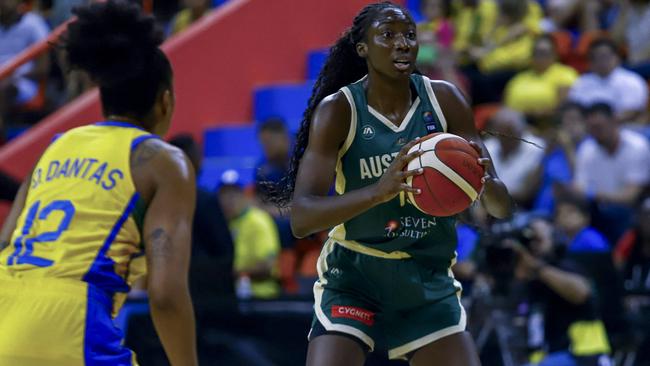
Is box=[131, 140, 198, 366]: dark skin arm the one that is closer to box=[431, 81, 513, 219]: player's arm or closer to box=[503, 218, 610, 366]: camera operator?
box=[431, 81, 513, 219]: player's arm

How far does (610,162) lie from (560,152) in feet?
1.54

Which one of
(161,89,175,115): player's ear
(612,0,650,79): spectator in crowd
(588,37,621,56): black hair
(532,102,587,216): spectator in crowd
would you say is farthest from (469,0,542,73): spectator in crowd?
(161,89,175,115): player's ear

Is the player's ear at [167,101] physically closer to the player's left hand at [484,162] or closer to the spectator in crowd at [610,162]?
the player's left hand at [484,162]

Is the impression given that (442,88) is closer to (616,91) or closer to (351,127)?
(351,127)

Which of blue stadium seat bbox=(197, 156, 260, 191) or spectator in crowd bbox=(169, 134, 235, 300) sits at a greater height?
spectator in crowd bbox=(169, 134, 235, 300)

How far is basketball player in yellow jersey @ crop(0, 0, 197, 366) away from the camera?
12.4 ft

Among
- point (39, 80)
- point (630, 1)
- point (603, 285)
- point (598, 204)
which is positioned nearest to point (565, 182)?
point (598, 204)

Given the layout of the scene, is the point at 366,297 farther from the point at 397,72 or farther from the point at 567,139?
the point at 567,139

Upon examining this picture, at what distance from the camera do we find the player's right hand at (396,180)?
157 inches

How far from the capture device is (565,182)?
30.7 ft

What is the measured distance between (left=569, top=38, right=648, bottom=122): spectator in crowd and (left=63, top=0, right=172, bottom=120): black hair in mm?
6777

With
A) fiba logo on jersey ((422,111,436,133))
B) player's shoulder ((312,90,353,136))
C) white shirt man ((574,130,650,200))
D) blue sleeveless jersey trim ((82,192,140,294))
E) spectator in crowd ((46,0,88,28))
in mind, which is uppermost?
player's shoulder ((312,90,353,136))

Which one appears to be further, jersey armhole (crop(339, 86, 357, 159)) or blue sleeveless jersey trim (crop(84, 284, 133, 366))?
jersey armhole (crop(339, 86, 357, 159))

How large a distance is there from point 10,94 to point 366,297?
6599 mm
